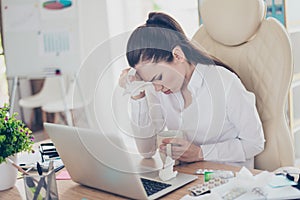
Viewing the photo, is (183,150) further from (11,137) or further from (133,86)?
(11,137)

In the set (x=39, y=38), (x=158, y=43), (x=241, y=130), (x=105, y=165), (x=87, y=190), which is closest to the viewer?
(x=105, y=165)

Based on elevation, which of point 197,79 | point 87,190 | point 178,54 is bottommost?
point 87,190

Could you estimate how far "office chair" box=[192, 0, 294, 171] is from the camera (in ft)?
5.08

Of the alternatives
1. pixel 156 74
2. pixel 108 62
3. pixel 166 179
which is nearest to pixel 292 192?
pixel 166 179

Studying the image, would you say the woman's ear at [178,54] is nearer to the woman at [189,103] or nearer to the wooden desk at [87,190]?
the woman at [189,103]

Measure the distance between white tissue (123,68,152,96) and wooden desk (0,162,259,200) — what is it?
278mm

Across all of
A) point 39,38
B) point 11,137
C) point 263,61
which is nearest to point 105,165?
point 11,137

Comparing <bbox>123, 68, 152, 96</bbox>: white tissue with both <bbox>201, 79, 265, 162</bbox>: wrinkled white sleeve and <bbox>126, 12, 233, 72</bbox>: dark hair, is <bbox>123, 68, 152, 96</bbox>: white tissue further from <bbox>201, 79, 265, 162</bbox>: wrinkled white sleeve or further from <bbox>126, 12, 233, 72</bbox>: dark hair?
<bbox>201, 79, 265, 162</bbox>: wrinkled white sleeve

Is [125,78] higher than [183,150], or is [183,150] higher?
[125,78]

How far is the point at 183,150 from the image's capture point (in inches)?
54.8

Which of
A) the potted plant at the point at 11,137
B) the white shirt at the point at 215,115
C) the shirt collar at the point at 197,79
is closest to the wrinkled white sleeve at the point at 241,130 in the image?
the white shirt at the point at 215,115

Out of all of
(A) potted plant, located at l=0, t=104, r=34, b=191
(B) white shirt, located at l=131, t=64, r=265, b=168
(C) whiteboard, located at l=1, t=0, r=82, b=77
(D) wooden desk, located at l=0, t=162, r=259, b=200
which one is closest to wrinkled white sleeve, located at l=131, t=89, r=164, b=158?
(B) white shirt, located at l=131, t=64, r=265, b=168

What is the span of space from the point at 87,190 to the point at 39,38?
2364 millimetres

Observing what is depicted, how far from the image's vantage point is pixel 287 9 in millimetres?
2598
